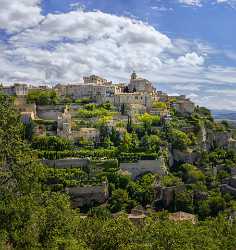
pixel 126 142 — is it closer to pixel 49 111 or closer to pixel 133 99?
pixel 49 111

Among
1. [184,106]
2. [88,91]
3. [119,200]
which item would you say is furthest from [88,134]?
[184,106]

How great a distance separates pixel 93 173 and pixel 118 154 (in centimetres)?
461

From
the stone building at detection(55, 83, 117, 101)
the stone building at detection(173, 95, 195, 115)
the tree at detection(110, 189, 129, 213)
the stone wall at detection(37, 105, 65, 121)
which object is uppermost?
the stone building at detection(55, 83, 117, 101)

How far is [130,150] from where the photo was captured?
64.4 meters

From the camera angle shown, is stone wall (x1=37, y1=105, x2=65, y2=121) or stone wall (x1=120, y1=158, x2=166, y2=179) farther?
stone wall (x1=37, y1=105, x2=65, y2=121)

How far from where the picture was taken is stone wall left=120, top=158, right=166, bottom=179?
60438mm

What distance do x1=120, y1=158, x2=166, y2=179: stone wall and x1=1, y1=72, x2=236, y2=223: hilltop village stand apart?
0.10m

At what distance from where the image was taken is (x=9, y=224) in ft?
96.6

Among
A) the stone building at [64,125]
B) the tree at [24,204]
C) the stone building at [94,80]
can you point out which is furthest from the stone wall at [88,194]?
the stone building at [94,80]

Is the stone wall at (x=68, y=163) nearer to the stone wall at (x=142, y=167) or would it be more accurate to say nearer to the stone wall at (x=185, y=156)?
the stone wall at (x=142, y=167)

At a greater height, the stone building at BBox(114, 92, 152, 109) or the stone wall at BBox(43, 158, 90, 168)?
the stone building at BBox(114, 92, 152, 109)

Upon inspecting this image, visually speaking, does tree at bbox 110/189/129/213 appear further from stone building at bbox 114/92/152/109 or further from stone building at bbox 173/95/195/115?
stone building at bbox 173/95/195/115

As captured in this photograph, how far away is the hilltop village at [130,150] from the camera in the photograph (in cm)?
5547

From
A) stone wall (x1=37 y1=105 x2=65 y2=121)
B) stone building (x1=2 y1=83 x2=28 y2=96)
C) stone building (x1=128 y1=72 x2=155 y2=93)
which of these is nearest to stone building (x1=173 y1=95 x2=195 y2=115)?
stone building (x1=128 y1=72 x2=155 y2=93)
